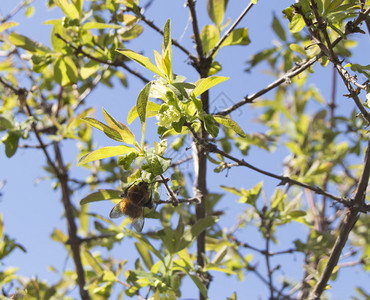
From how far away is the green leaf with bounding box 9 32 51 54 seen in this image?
56.9 inches

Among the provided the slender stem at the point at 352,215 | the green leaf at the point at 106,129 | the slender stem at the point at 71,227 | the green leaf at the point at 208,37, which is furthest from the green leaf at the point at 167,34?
the slender stem at the point at 71,227

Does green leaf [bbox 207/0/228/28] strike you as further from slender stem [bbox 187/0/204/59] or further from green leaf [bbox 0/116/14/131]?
green leaf [bbox 0/116/14/131]

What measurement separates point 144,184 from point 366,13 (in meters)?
0.61

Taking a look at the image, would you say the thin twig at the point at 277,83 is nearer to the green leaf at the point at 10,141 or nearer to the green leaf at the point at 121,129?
the green leaf at the point at 121,129

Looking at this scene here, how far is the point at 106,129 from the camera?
0.86 m

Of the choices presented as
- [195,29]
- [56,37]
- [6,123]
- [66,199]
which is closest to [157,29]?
[195,29]

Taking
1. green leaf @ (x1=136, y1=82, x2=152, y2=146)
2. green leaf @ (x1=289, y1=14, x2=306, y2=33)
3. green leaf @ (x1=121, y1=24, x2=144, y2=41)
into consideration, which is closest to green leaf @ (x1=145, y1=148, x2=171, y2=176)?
green leaf @ (x1=136, y1=82, x2=152, y2=146)

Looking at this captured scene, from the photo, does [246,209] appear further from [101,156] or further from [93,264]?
[101,156]

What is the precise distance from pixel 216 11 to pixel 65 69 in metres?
0.59

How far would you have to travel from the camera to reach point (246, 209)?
7.74 ft

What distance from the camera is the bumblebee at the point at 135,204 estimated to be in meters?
0.90

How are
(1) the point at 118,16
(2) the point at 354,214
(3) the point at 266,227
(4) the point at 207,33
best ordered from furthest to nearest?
(3) the point at 266,227 < (1) the point at 118,16 < (4) the point at 207,33 < (2) the point at 354,214

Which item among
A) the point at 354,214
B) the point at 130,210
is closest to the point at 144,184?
the point at 130,210

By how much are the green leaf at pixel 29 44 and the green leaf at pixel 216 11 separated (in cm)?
60
